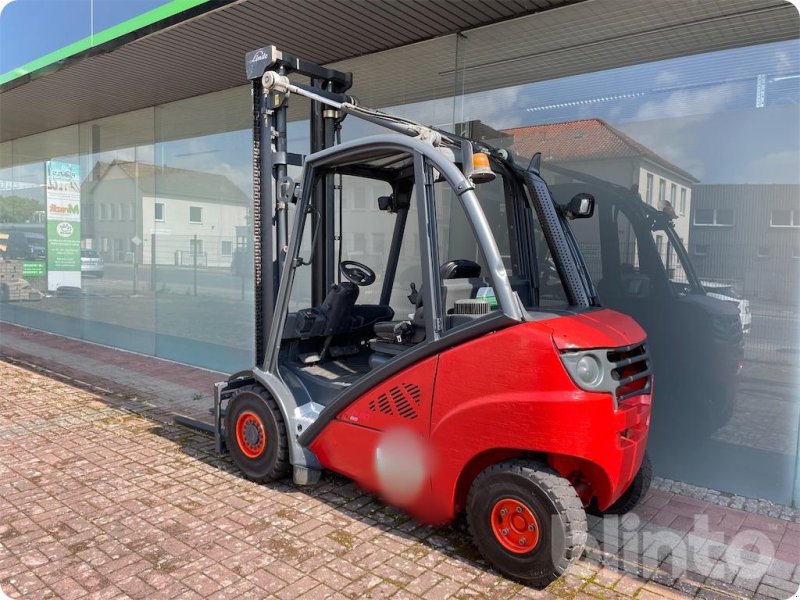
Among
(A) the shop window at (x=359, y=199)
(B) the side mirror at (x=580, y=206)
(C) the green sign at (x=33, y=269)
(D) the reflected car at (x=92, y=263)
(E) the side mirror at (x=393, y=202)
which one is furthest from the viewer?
(C) the green sign at (x=33, y=269)

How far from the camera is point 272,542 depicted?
3.70m

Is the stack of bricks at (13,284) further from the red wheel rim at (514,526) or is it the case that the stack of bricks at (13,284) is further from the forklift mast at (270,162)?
the red wheel rim at (514,526)

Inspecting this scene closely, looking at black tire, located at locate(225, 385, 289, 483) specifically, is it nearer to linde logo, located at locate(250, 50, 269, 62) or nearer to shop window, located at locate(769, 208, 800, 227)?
linde logo, located at locate(250, 50, 269, 62)

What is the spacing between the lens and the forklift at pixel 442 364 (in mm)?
3088

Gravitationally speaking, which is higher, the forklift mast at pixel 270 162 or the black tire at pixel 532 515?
the forklift mast at pixel 270 162

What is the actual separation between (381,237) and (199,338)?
406cm

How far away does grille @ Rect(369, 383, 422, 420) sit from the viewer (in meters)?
3.54

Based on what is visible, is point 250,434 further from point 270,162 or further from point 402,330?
point 270,162

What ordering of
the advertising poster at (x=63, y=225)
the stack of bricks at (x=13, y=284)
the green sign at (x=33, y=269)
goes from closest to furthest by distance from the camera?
1. the advertising poster at (x=63, y=225)
2. the green sign at (x=33, y=269)
3. the stack of bricks at (x=13, y=284)

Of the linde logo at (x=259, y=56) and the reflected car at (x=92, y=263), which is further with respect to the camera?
the reflected car at (x=92, y=263)

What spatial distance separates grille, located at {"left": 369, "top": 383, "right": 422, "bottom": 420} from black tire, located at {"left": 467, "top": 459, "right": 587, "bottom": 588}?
551 mm

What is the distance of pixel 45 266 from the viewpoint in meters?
12.7

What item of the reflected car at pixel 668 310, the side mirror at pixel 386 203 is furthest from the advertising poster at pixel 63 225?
the reflected car at pixel 668 310

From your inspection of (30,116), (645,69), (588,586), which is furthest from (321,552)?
(30,116)
